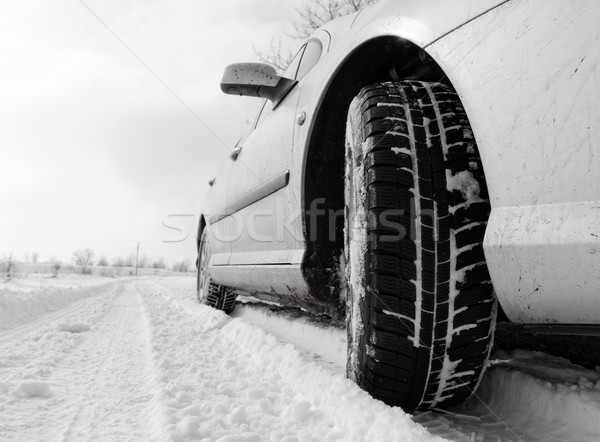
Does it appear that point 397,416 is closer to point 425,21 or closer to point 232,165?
point 425,21

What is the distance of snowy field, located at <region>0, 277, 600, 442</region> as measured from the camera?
43.3 inches

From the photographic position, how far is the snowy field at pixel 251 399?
3.60 feet

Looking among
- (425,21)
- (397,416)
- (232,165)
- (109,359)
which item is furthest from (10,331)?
(425,21)

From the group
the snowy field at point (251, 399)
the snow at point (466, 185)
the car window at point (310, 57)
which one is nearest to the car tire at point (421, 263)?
the snow at point (466, 185)

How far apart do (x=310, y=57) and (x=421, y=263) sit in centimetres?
143

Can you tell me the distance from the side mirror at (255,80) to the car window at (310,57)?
0.09m

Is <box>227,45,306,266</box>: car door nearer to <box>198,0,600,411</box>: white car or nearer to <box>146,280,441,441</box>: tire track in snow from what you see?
<box>198,0,600,411</box>: white car

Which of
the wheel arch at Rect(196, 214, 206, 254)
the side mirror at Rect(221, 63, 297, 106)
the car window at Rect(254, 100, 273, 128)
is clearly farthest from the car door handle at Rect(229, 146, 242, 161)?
the wheel arch at Rect(196, 214, 206, 254)

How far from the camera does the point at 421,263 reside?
44.5 inches

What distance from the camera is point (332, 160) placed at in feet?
5.91

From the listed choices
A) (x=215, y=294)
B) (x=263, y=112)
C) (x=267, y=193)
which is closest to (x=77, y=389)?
(x=267, y=193)

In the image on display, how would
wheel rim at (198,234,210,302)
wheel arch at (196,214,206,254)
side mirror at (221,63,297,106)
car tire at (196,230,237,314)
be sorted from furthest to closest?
wheel arch at (196,214,206,254)
wheel rim at (198,234,210,302)
car tire at (196,230,237,314)
side mirror at (221,63,297,106)

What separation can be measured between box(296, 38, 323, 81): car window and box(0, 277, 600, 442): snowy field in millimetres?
1401

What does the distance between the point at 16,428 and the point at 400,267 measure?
46.3 inches
